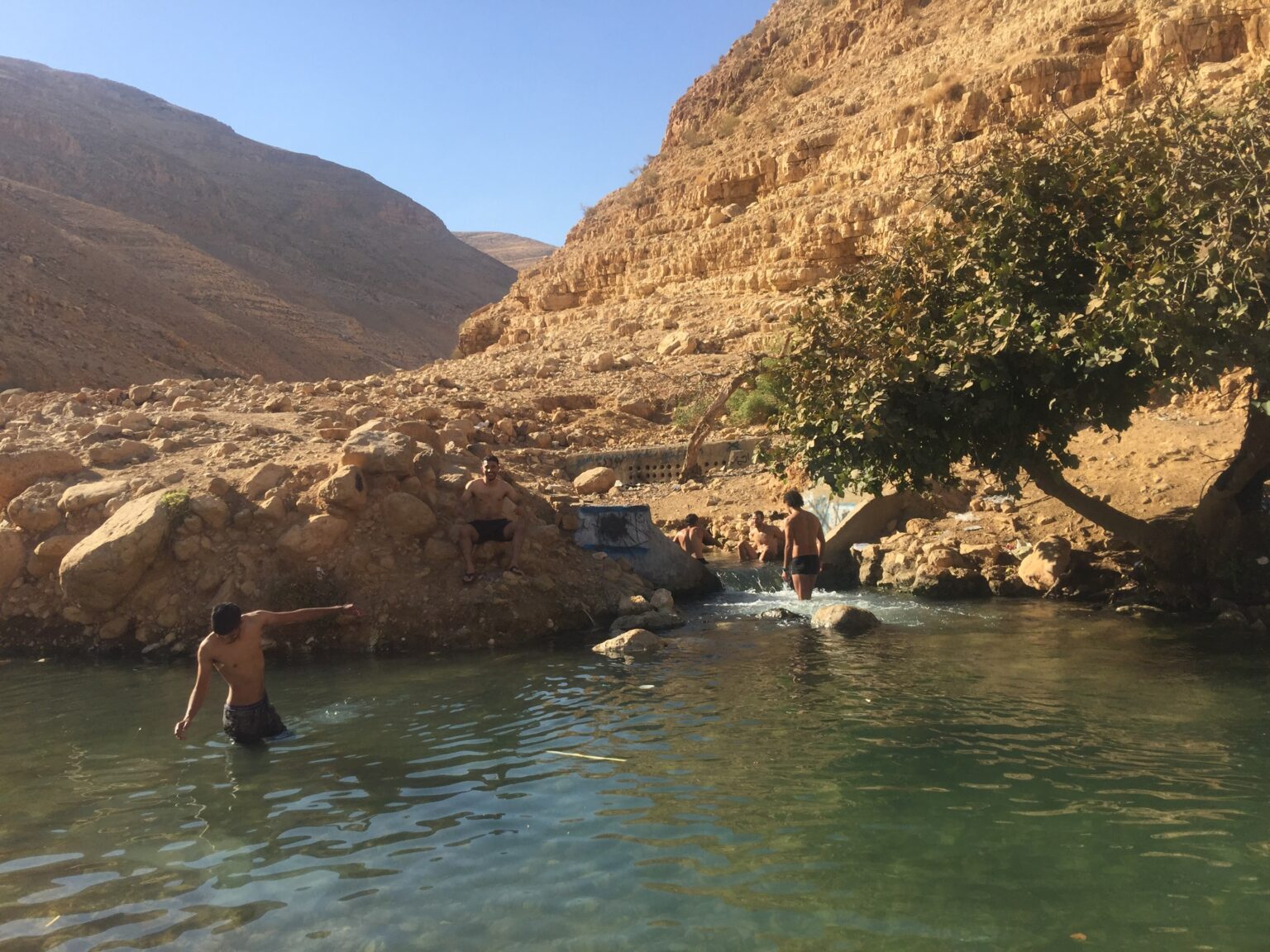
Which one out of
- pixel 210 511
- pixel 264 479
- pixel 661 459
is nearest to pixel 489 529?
pixel 264 479

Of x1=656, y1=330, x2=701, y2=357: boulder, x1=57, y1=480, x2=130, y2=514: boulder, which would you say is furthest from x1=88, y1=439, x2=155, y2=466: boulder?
x1=656, y1=330, x2=701, y2=357: boulder

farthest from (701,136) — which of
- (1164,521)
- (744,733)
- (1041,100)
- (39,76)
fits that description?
(39,76)

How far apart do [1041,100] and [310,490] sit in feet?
69.1

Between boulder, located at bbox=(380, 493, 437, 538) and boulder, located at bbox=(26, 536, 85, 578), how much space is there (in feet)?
9.27

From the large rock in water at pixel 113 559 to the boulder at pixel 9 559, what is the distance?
721 mm

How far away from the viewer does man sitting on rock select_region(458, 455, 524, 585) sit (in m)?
9.38

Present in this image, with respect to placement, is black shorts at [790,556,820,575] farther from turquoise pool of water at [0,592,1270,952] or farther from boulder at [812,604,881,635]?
turquoise pool of water at [0,592,1270,952]

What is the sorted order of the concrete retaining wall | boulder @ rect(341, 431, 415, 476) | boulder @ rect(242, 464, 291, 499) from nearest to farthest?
1. boulder @ rect(242, 464, 291, 499)
2. boulder @ rect(341, 431, 415, 476)
3. the concrete retaining wall

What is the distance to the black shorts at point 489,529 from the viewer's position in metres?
9.39

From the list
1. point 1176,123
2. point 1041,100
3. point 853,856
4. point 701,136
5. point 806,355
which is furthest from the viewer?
point 701,136

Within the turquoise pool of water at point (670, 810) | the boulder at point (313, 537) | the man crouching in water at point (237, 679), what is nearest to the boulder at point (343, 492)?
the boulder at point (313, 537)

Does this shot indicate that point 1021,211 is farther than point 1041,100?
No

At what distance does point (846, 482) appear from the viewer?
8484mm

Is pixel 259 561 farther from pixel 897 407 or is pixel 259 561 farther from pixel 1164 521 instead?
pixel 1164 521
